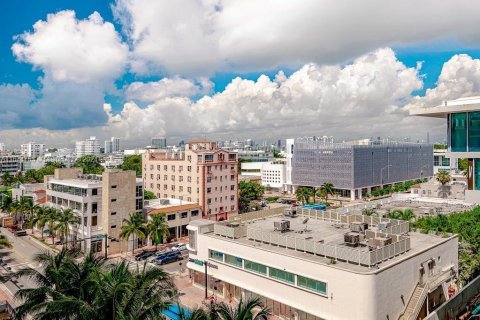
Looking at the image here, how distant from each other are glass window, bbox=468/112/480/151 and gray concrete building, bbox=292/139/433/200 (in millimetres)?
88705

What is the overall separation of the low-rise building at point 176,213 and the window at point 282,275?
39903 mm

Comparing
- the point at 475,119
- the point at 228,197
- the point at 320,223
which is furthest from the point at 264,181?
the point at 475,119

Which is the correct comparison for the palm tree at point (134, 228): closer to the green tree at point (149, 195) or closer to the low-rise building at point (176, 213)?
the low-rise building at point (176, 213)

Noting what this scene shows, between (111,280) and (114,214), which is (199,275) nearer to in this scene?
(111,280)

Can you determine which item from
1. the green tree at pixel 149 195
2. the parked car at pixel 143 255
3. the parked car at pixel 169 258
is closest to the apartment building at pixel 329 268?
the parked car at pixel 169 258

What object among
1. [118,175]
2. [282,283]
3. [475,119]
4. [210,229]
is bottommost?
[282,283]

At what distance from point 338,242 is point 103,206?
42.8 metres

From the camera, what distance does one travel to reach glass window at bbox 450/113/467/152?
123 ft

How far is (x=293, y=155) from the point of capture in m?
144

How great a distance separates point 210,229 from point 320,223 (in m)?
13.6

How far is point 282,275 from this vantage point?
1292 inches

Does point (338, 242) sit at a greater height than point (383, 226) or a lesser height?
lesser

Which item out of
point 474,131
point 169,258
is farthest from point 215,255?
point 474,131

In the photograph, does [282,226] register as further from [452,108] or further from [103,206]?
[103,206]
